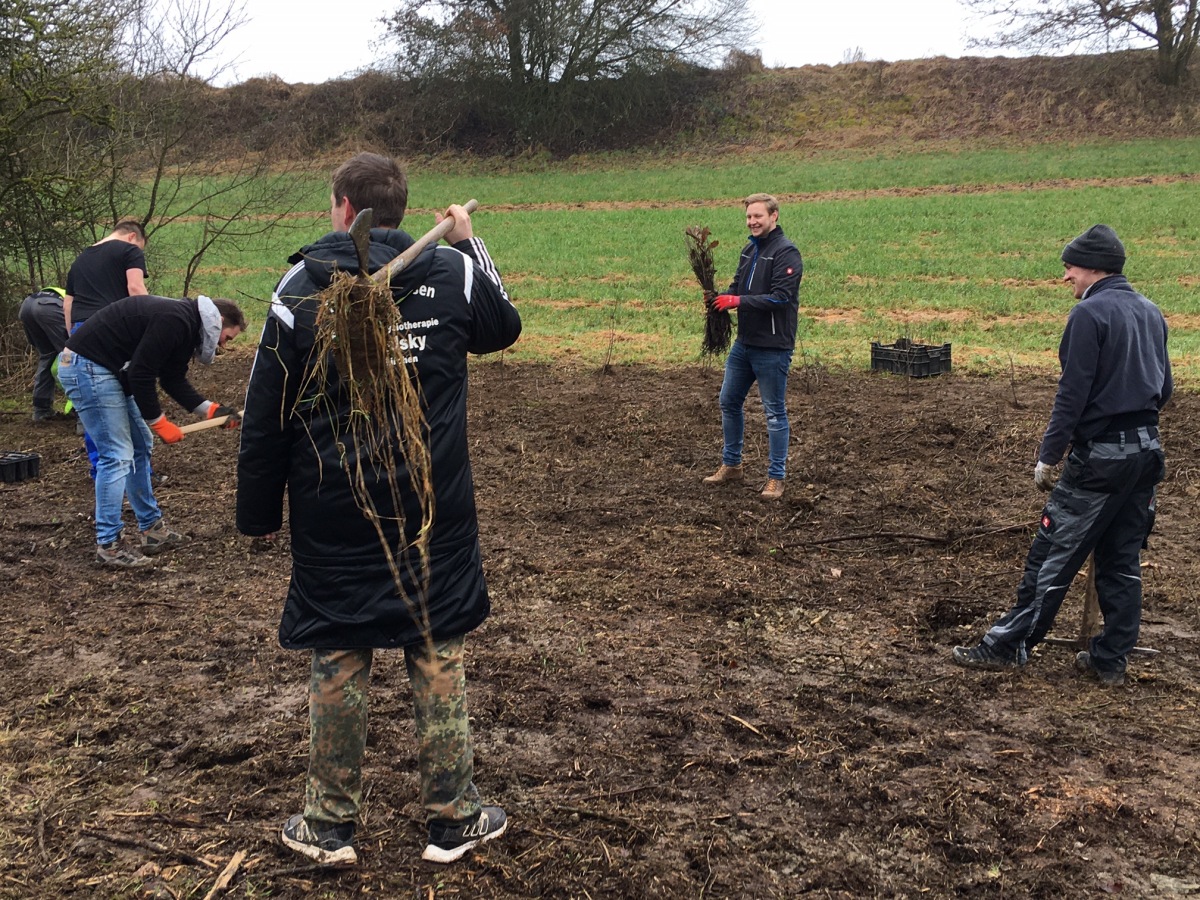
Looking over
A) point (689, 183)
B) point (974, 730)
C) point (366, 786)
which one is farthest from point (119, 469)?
point (689, 183)

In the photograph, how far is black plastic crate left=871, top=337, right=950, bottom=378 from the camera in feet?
36.3

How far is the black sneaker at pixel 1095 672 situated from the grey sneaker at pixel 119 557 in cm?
511

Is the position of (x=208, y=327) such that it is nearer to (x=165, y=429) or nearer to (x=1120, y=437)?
(x=165, y=429)

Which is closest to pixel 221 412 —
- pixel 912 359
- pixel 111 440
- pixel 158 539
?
pixel 111 440

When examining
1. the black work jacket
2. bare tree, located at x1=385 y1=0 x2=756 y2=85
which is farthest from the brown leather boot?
bare tree, located at x1=385 y1=0 x2=756 y2=85

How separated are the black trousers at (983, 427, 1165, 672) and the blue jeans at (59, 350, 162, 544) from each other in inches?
196

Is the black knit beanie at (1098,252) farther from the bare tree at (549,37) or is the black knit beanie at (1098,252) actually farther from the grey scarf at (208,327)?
the bare tree at (549,37)

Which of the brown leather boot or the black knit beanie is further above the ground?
the black knit beanie

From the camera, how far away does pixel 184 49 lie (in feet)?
43.2

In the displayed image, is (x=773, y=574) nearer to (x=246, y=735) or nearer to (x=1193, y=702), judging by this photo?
(x=1193, y=702)

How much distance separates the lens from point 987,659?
4.86 metres

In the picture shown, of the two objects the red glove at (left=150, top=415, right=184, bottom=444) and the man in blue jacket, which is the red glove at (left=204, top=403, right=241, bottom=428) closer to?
the red glove at (left=150, top=415, right=184, bottom=444)

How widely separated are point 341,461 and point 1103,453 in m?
3.19

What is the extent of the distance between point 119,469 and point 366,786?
11.5 feet
